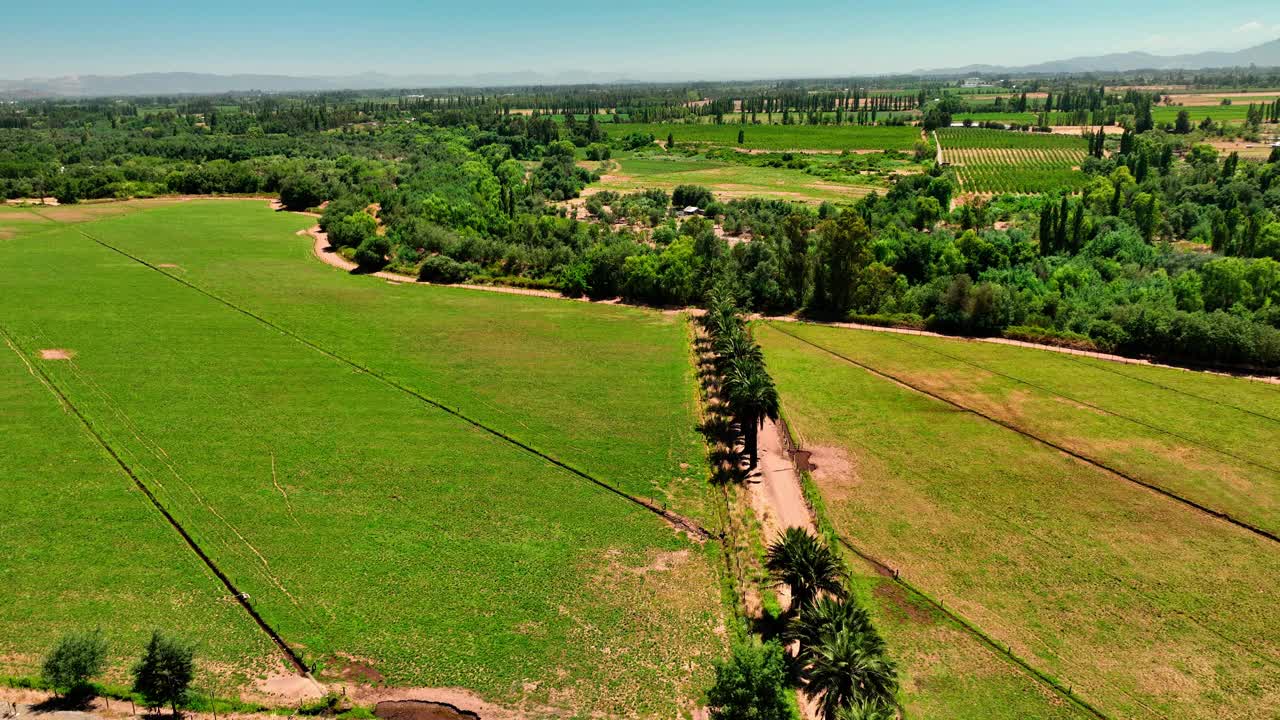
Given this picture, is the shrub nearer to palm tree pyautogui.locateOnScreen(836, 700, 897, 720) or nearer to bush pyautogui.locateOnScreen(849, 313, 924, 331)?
bush pyautogui.locateOnScreen(849, 313, 924, 331)

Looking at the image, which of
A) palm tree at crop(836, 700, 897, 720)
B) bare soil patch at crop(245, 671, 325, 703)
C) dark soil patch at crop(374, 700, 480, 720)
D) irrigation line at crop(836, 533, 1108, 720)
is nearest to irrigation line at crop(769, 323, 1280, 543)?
irrigation line at crop(836, 533, 1108, 720)

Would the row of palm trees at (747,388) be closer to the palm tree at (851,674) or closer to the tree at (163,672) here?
the palm tree at (851,674)

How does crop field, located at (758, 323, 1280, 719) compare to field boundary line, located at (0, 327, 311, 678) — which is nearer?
crop field, located at (758, 323, 1280, 719)

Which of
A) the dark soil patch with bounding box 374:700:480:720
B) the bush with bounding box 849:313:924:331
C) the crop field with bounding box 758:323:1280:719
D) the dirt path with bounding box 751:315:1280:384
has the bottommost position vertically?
the dark soil patch with bounding box 374:700:480:720

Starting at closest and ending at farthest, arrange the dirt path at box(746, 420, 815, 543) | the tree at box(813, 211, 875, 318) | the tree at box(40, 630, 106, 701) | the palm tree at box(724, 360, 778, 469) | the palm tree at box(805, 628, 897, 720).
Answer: the palm tree at box(805, 628, 897, 720), the tree at box(40, 630, 106, 701), the dirt path at box(746, 420, 815, 543), the palm tree at box(724, 360, 778, 469), the tree at box(813, 211, 875, 318)

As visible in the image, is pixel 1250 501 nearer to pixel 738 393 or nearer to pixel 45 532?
pixel 738 393

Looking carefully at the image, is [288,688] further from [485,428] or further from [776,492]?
[776,492]

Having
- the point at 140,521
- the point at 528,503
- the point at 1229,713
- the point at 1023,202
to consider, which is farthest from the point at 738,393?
the point at 1023,202
